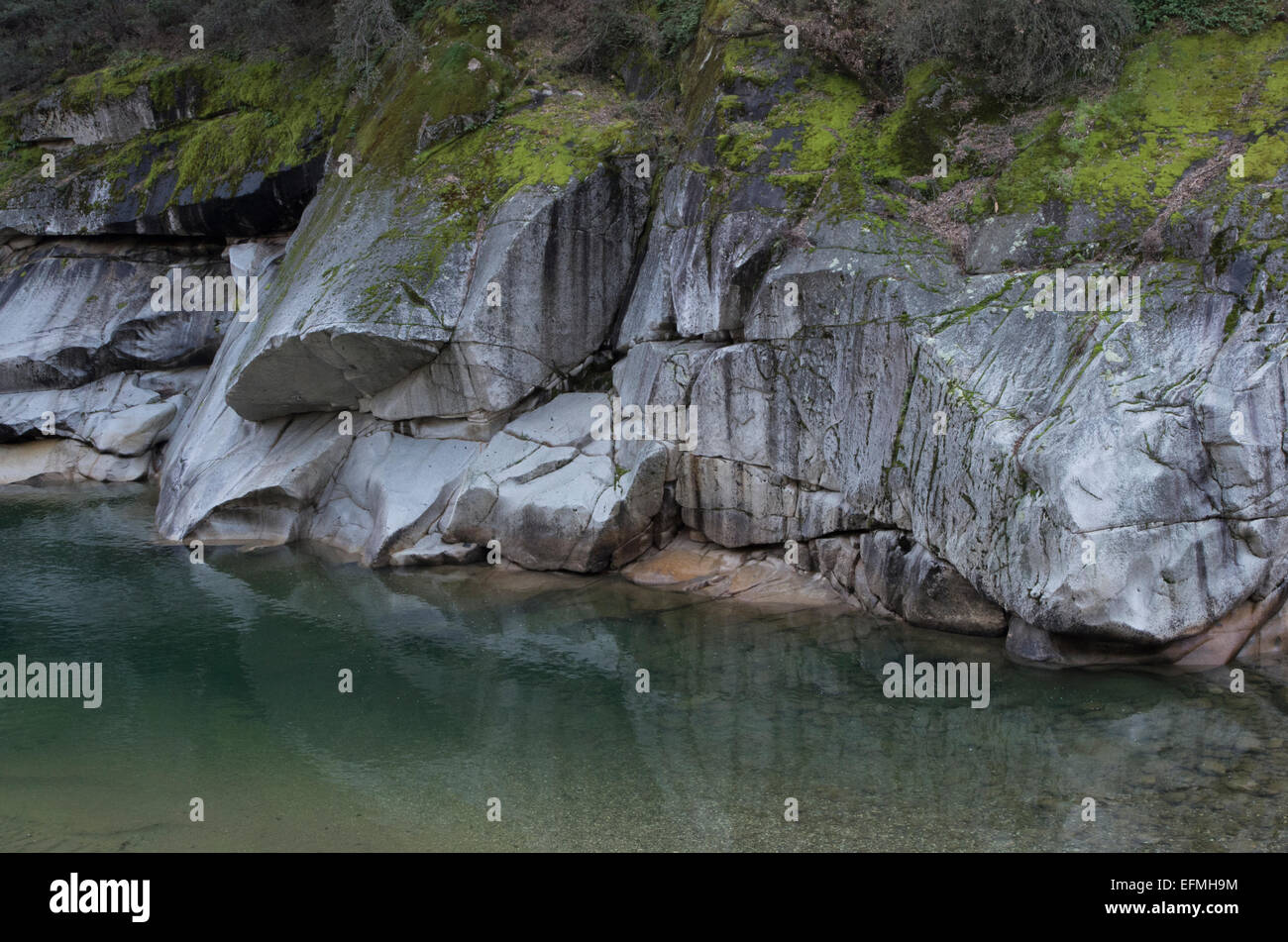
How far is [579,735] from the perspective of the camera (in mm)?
13078

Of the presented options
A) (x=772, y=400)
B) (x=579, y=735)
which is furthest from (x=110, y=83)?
(x=579, y=735)

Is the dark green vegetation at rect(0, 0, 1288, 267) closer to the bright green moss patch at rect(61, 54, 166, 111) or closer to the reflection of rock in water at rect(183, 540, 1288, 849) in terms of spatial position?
the bright green moss patch at rect(61, 54, 166, 111)

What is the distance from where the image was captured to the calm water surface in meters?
10.5

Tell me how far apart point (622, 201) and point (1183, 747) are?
14.1 m

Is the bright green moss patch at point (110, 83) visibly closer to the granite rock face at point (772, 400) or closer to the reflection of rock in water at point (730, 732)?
the granite rock face at point (772, 400)

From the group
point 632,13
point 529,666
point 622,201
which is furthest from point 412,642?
point 632,13

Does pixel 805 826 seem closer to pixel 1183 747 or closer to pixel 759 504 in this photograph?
pixel 1183 747

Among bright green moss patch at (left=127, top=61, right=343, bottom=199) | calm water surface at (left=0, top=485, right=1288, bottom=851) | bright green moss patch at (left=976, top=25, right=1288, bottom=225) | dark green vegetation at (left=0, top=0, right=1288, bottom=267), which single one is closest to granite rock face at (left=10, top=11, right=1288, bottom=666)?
dark green vegetation at (left=0, top=0, right=1288, bottom=267)

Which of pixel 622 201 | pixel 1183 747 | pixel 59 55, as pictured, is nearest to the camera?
pixel 1183 747

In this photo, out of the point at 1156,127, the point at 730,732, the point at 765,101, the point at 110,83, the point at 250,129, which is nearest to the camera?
the point at 730,732

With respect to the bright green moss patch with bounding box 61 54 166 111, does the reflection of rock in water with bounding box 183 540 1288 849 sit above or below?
below

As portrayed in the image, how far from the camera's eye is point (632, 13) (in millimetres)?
24188

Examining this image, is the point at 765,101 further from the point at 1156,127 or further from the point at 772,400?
the point at 1156,127

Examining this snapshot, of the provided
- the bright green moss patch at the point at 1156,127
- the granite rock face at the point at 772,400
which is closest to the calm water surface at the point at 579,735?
the granite rock face at the point at 772,400
